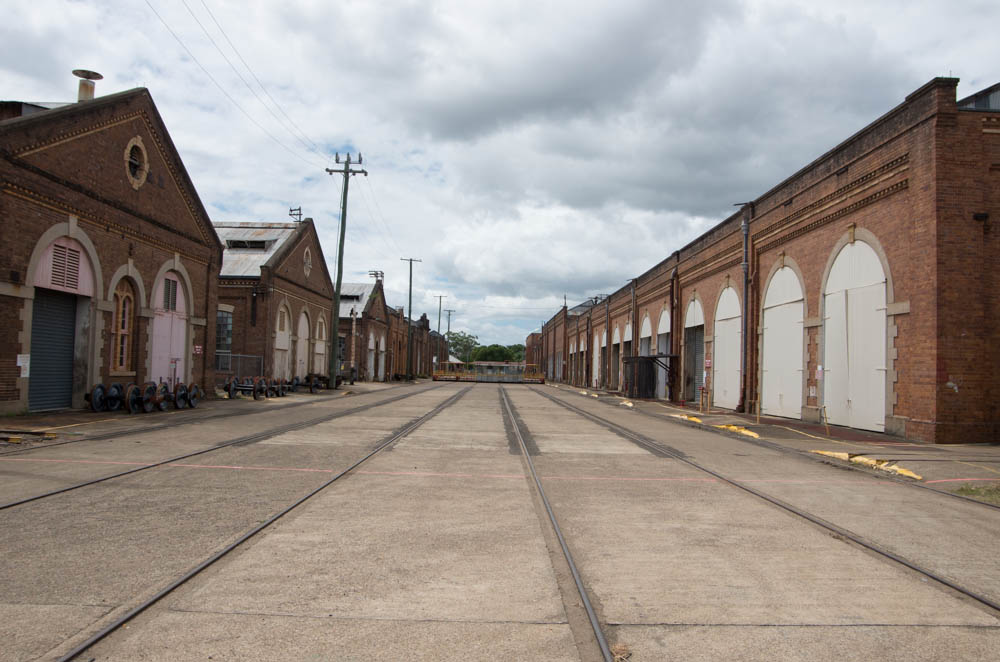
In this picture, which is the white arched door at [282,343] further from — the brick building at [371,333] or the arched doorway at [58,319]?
the arched doorway at [58,319]

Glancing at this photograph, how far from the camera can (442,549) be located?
645 cm

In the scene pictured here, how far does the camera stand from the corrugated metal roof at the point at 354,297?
204 ft

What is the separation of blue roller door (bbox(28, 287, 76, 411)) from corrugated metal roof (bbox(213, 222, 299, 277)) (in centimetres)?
1783

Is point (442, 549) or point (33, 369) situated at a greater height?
point (33, 369)

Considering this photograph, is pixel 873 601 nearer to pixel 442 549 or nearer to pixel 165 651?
pixel 442 549

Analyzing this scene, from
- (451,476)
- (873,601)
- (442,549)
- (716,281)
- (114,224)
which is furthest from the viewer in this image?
(716,281)

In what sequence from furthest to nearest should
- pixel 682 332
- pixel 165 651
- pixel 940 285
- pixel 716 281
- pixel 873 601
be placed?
pixel 682 332
pixel 716 281
pixel 940 285
pixel 873 601
pixel 165 651

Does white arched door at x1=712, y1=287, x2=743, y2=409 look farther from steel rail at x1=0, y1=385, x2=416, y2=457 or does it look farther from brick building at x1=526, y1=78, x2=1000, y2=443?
steel rail at x1=0, y1=385, x2=416, y2=457

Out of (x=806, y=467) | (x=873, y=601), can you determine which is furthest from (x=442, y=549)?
(x=806, y=467)

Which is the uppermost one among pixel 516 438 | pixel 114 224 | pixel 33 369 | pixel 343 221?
pixel 343 221

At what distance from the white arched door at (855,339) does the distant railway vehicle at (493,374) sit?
6442 cm

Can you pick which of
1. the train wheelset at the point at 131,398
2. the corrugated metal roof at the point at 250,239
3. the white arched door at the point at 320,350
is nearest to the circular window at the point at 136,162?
the train wheelset at the point at 131,398

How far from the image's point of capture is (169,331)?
25078mm

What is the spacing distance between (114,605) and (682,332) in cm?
3634
